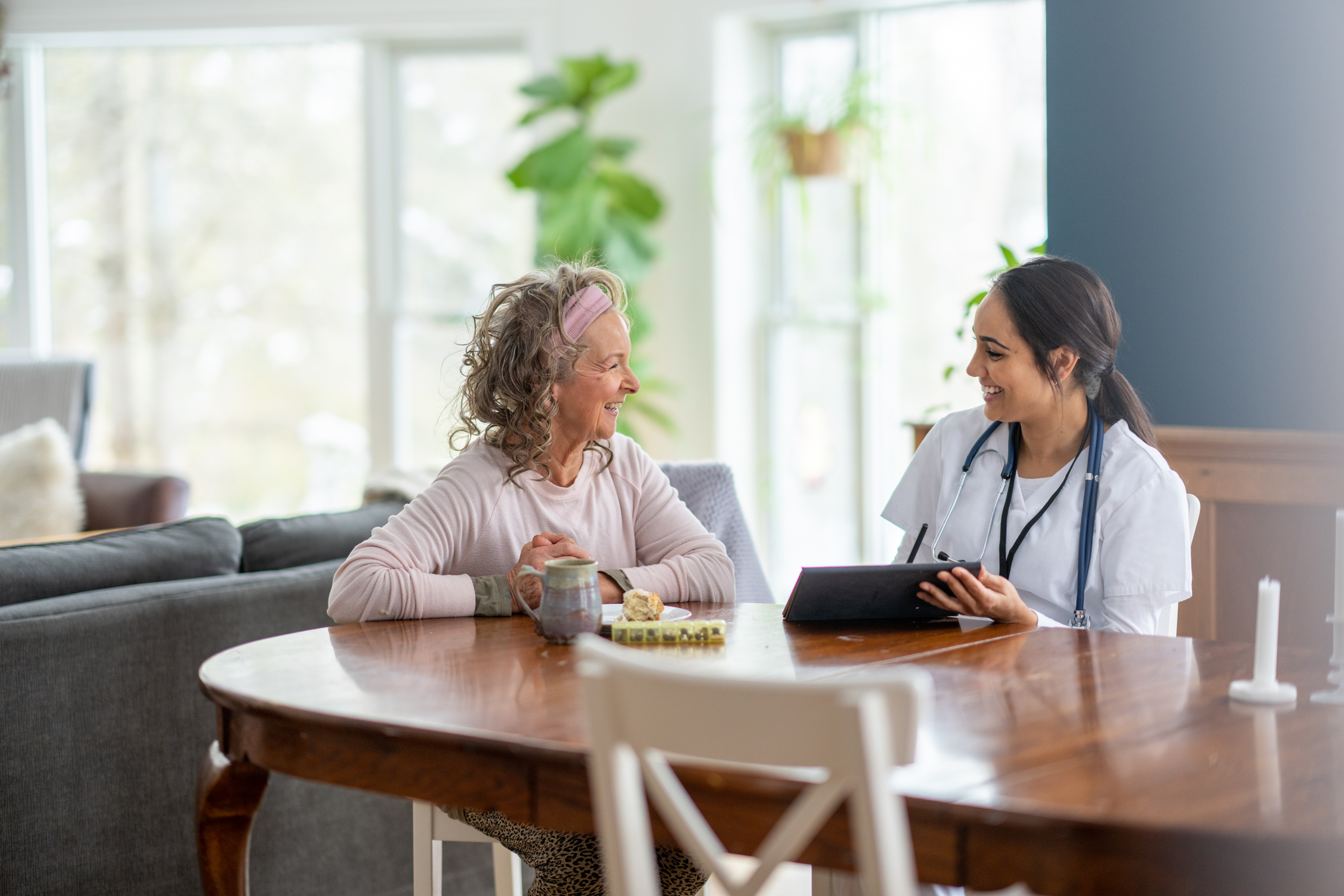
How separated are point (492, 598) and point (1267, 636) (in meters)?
1.09

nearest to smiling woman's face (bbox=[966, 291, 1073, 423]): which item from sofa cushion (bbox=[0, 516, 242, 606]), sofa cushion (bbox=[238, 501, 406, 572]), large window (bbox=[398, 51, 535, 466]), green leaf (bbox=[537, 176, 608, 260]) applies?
sofa cushion (bbox=[238, 501, 406, 572])

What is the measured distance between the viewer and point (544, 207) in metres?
4.90

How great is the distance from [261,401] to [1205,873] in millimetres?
5716

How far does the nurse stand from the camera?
200 cm

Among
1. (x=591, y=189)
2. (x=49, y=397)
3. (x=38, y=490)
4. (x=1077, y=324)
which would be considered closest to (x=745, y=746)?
(x=1077, y=324)

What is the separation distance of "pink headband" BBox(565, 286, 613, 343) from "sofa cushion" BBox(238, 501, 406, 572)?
2.26 ft

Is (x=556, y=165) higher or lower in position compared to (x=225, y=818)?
higher

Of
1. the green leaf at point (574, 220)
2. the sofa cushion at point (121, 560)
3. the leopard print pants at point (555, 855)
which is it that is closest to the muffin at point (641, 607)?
the leopard print pants at point (555, 855)

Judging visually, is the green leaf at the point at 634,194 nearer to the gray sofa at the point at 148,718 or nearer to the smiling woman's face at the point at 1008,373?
the gray sofa at the point at 148,718

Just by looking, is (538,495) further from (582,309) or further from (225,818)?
(225,818)

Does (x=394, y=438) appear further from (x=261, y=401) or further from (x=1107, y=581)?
(x=1107, y=581)

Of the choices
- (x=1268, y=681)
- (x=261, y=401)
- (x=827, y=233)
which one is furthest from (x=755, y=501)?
(x=1268, y=681)

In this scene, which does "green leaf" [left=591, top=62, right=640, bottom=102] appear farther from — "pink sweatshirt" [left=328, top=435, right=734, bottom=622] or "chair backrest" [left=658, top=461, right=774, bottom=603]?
"pink sweatshirt" [left=328, top=435, right=734, bottom=622]

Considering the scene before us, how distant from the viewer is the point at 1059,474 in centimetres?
212
